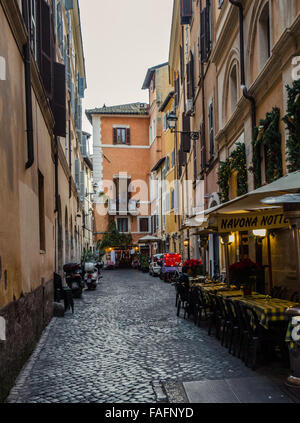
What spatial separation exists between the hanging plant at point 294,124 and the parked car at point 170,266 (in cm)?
1786

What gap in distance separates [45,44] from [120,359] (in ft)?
25.0

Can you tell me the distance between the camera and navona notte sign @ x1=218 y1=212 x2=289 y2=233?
8711 mm

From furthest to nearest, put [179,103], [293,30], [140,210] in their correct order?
[140,210] < [179,103] < [293,30]

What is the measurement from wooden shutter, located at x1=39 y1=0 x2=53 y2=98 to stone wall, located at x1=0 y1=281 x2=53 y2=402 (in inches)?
196

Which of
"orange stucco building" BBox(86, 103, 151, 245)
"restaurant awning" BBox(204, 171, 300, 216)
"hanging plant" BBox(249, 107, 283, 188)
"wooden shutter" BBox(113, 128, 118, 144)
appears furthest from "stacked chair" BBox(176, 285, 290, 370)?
"wooden shutter" BBox(113, 128, 118, 144)

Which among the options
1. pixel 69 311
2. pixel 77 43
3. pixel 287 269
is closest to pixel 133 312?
pixel 69 311

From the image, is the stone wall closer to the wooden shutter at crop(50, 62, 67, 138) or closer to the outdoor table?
the outdoor table

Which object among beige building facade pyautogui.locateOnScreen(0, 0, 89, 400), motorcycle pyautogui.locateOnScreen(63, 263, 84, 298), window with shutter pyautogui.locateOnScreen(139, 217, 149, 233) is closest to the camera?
beige building facade pyautogui.locateOnScreen(0, 0, 89, 400)

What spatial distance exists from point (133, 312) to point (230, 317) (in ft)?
18.7

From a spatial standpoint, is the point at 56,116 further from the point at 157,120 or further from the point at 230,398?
the point at 157,120

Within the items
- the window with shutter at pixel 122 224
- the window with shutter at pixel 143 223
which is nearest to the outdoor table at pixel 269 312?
the window with shutter at pixel 122 224

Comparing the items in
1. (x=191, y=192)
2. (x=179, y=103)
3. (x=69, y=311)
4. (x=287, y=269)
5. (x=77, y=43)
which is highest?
(x=77, y=43)
